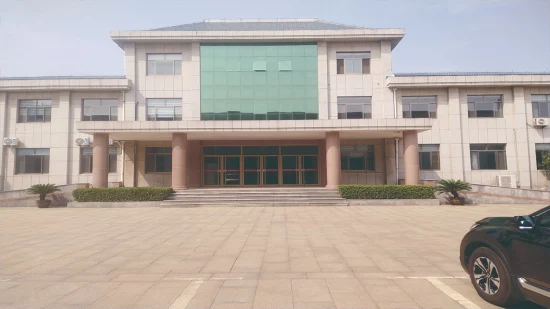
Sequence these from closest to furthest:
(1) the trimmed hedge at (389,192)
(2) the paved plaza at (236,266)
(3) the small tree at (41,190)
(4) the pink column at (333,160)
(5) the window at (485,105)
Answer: (2) the paved plaza at (236,266)
(1) the trimmed hedge at (389,192)
(3) the small tree at (41,190)
(4) the pink column at (333,160)
(5) the window at (485,105)

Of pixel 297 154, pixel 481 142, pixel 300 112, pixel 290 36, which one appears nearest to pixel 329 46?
pixel 290 36

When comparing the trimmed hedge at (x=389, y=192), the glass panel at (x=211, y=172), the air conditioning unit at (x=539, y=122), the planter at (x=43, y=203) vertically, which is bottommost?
the planter at (x=43, y=203)

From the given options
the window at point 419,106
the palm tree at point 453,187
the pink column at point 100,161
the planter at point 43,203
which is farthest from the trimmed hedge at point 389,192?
the planter at point 43,203

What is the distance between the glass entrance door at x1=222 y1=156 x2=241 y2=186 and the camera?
24.6 metres

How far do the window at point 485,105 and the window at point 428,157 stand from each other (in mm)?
3912

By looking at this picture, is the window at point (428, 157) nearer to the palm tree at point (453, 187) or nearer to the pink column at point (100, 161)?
the palm tree at point (453, 187)

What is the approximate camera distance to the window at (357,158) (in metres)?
24.2

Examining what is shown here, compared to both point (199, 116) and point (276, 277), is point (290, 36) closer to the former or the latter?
point (199, 116)

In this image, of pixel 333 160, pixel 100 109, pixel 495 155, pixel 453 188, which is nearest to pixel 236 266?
pixel 333 160

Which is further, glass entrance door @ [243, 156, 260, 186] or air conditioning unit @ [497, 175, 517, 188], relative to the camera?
glass entrance door @ [243, 156, 260, 186]

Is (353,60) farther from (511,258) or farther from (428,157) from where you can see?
(511,258)

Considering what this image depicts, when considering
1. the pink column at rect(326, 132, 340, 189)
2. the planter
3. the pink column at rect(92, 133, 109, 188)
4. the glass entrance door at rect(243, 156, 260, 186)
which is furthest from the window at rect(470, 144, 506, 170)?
the planter

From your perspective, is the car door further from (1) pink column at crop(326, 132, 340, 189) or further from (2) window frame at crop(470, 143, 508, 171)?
(2) window frame at crop(470, 143, 508, 171)

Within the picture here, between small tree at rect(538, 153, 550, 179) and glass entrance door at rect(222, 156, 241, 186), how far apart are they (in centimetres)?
2122
